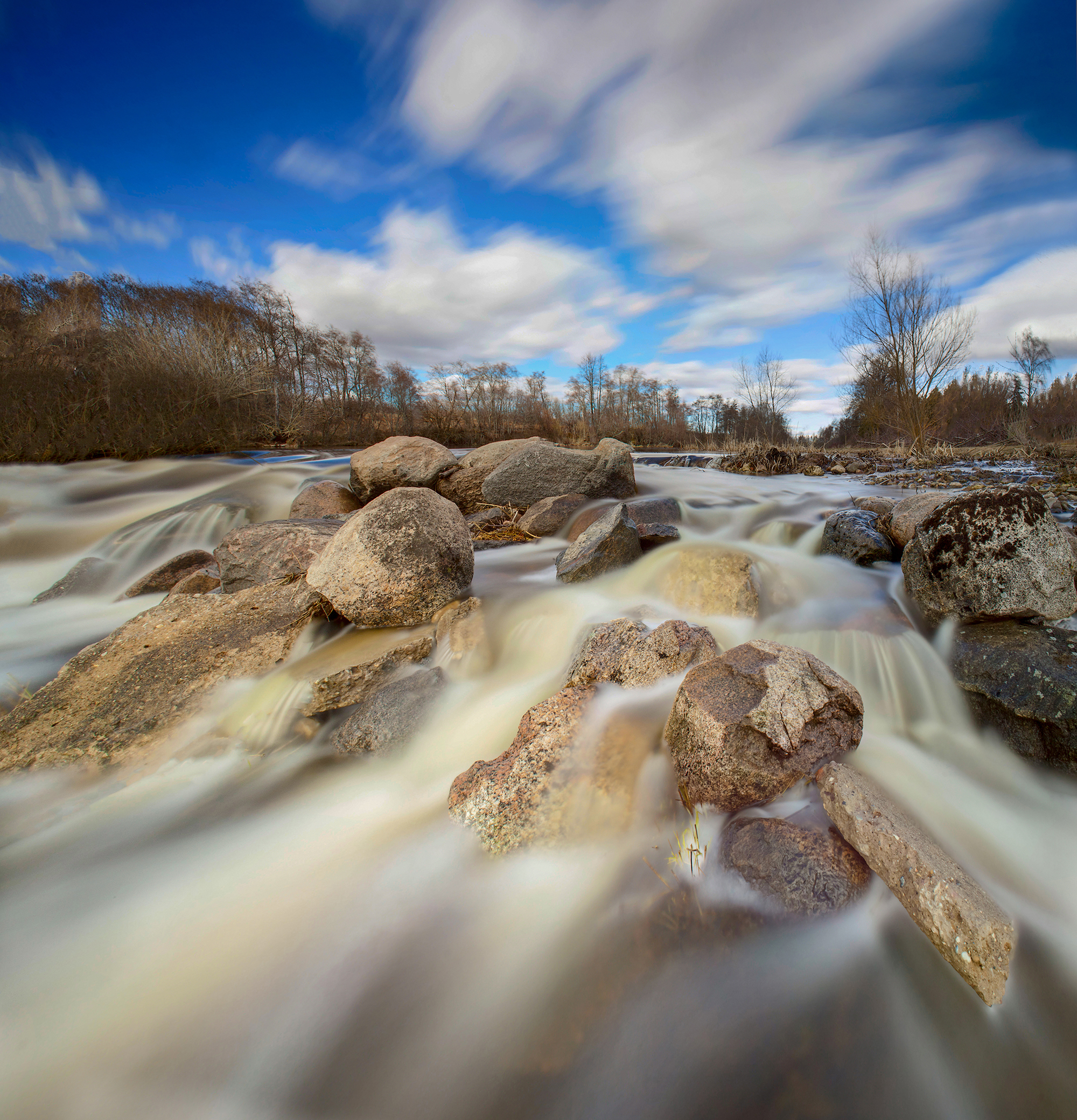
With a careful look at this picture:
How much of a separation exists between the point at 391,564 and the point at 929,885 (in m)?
3.01

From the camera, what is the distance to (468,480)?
721cm

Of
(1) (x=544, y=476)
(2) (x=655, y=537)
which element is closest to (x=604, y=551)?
(2) (x=655, y=537)

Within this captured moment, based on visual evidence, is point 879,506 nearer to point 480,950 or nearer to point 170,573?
point 480,950

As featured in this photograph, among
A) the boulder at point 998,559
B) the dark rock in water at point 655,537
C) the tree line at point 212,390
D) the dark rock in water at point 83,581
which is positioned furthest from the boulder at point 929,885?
the tree line at point 212,390

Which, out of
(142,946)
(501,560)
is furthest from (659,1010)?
(501,560)

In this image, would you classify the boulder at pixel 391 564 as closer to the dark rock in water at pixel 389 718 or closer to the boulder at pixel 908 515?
the dark rock in water at pixel 389 718

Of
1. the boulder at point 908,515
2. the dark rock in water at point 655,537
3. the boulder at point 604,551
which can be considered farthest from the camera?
the dark rock in water at point 655,537

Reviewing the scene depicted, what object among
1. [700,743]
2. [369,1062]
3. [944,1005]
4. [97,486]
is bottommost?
[369,1062]

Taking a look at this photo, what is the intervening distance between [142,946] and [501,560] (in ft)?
12.1

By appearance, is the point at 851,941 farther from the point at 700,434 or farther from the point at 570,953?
the point at 700,434

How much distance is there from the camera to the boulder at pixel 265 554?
13.9 feet

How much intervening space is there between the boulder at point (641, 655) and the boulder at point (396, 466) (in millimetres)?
5003

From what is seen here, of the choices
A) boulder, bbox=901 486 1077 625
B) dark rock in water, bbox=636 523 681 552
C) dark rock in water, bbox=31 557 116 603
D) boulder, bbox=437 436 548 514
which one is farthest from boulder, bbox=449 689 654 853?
dark rock in water, bbox=31 557 116 603

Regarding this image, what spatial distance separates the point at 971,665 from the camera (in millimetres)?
2545
